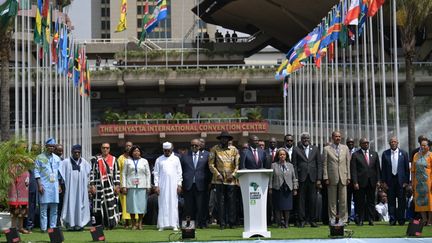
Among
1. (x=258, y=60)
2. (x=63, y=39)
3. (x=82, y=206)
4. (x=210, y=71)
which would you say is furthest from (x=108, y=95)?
(x=82, y=206)

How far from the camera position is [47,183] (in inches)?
695

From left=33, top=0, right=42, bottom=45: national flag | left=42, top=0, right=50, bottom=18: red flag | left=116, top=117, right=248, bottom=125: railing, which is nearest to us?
left=33, top=0, right=42, bottom=45: national flag

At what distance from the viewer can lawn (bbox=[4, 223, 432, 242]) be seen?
48.8 ft

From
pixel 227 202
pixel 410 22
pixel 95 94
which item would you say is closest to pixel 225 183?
pixel 227 202

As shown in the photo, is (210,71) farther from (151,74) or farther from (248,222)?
(248,222)

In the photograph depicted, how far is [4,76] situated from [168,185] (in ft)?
75.0

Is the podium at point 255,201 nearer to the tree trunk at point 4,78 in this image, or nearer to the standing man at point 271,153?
the standing man at point 271,153

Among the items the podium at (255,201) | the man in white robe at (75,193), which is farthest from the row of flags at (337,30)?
the podium at (255,201)

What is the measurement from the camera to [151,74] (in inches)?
2451

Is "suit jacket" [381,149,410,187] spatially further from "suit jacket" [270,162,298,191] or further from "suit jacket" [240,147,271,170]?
"suit jacket" [240,147,271,170]

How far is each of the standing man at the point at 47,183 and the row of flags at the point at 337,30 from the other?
11554 millimetres

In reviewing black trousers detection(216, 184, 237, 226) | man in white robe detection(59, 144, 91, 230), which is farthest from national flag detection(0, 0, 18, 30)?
black trousers detection(216, 184, 237, 226)

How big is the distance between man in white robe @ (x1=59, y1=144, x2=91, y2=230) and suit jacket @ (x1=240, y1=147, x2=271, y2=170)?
3561 mm

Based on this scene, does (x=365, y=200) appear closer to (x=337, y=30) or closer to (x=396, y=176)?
(x=396, y=176)
